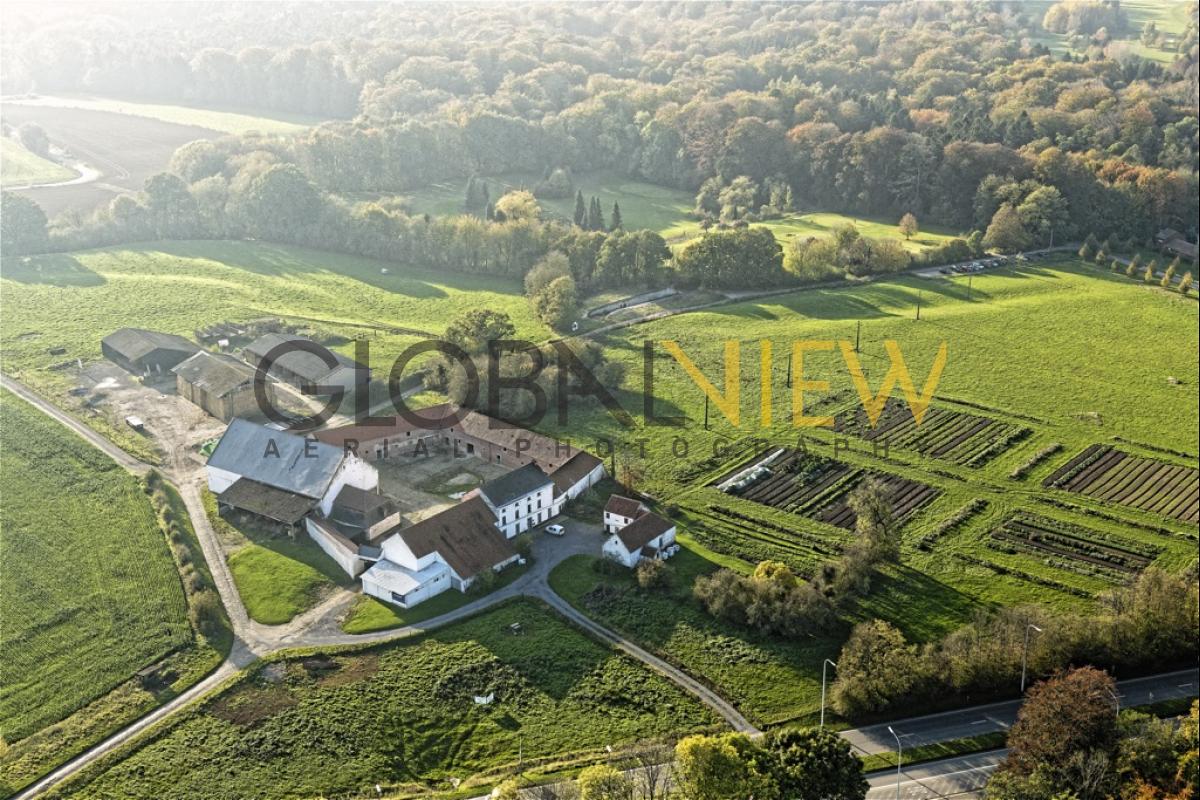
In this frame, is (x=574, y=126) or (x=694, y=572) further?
(x=574, y=126)

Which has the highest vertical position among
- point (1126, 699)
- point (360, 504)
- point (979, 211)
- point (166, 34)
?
point (166, 34)

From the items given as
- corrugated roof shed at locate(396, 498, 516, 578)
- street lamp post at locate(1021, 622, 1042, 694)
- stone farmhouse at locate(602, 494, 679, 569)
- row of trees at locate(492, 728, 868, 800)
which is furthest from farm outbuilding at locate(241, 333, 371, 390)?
street lamp post at locate(1021, 622, 1042, 694)

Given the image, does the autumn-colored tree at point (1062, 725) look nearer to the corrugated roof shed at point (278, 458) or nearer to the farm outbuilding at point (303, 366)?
the corrugated roof shed at point (278, 458)

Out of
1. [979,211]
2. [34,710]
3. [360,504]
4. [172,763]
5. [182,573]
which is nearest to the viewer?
[172,763]

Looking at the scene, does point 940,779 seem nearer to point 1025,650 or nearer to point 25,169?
point 1025,650

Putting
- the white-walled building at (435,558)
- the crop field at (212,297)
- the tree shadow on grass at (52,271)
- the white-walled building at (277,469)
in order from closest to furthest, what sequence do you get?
the white-walled building at (435,558) < the white-walled building at (277,469) < the crop field at (212,297) < the tree shadow on grass at (52,271)

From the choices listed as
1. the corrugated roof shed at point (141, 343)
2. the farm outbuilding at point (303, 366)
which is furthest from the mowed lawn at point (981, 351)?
the corrugated roof shed at point (141, 343)

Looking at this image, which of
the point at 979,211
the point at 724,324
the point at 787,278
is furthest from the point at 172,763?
the point at 979,211

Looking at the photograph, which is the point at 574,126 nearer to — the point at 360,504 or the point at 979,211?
the point at 979,211
